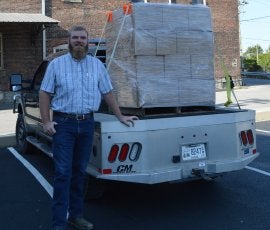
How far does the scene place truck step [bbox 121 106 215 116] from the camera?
5.20 meters

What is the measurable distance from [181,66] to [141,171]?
129 cm

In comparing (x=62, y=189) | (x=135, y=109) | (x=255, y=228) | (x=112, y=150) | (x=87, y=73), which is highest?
(x=87, y=73)

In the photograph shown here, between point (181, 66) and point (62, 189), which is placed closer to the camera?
point (62, 189)

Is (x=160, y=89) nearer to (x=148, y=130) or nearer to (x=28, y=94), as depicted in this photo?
(x=148, y=130)

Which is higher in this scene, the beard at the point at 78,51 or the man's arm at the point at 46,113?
the beard at the point at 78,51

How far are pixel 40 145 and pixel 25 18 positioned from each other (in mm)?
12196

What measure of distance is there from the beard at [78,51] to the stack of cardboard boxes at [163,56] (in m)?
0.86

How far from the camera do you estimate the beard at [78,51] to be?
4266 mm

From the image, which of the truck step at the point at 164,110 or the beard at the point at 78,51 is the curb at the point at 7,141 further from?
the beard at the point at 78,51

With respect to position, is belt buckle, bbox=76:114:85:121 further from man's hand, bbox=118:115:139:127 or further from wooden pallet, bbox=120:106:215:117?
wooden pallet, bbox=120:106:215:117

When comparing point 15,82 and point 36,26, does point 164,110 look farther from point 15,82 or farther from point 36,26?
point 36,26

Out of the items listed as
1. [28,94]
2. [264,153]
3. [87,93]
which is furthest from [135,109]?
[264,153]

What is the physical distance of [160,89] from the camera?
16.8 feet

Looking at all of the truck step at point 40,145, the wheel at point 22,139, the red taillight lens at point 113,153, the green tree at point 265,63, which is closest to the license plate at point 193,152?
the red taillight lens at point 113,153
